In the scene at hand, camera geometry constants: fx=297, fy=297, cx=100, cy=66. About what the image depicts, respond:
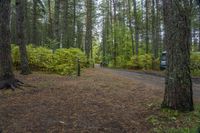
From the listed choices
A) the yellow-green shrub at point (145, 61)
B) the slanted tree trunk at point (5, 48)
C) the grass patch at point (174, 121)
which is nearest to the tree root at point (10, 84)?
the slanted tree trunk at point (5, 48)

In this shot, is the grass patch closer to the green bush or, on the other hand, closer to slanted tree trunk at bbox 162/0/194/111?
slanted tree trunk at bbox 162/0/194/111

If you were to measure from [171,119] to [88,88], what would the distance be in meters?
4.29

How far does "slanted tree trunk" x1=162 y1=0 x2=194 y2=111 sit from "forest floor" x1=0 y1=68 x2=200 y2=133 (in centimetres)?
61

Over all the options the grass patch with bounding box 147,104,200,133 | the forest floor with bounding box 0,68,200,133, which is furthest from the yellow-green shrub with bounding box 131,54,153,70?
the grass patch with bounding box 147,104,200,133

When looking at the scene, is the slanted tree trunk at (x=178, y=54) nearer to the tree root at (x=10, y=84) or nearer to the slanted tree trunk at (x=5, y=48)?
the tree root at (x=10, y=84)

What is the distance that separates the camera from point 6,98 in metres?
8.77

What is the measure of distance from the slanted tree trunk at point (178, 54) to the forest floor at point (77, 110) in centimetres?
61

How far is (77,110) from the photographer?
24.2ft

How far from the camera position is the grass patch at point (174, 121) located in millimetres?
6207

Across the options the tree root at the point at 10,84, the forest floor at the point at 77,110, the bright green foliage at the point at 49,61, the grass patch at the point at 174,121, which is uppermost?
the bright green foliage at the point at 49,61

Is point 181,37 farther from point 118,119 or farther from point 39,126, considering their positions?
point 39,126

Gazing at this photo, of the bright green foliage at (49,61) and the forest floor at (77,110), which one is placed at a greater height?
the bright green foliage at (49,61)

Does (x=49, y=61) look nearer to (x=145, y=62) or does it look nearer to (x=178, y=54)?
(x=178, y=54)

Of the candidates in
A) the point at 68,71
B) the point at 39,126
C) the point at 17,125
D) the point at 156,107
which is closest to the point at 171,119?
the point at 156,107
